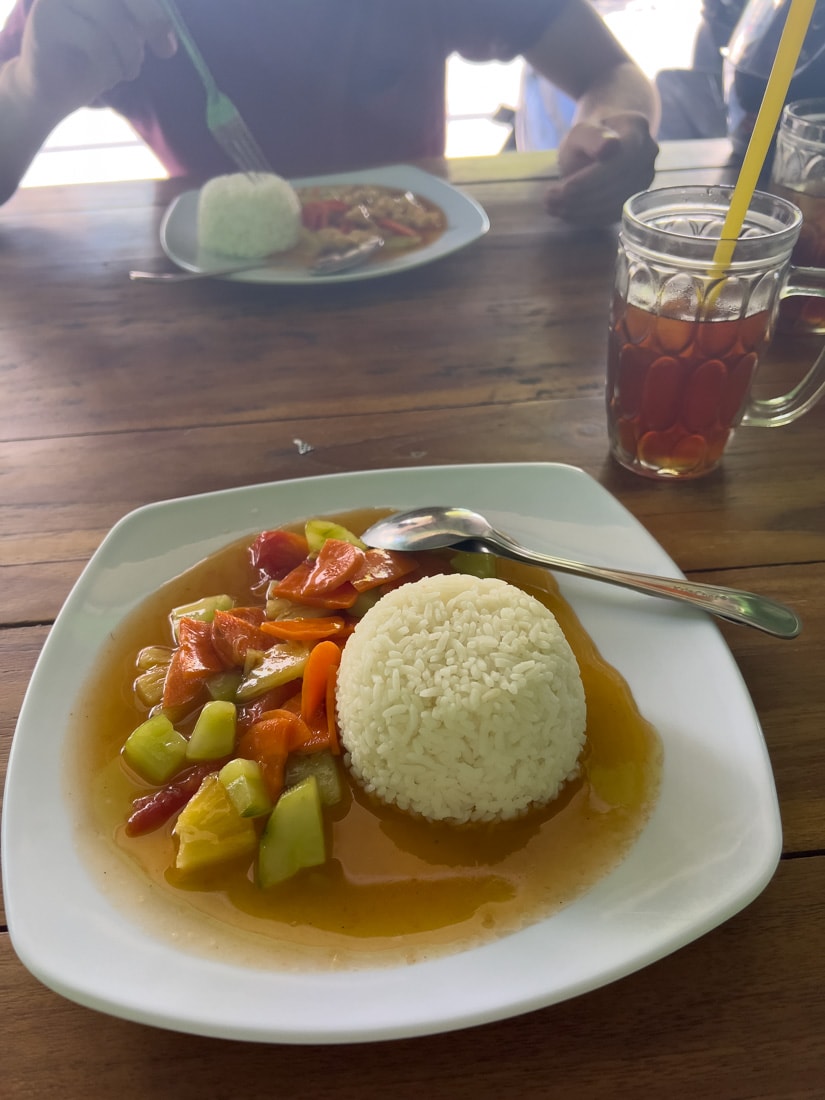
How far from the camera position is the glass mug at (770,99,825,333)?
146 cm

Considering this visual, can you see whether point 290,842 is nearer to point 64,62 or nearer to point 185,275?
point 185,275

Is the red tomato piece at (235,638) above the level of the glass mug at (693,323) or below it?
below

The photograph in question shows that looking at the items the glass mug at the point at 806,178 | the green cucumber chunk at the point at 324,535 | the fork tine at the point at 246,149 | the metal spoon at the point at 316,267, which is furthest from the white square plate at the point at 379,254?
the green cucumber chunk at the point at 324,535

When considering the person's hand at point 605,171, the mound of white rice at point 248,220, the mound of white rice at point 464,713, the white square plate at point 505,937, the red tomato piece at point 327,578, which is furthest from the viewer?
the person's hand at point 605,171

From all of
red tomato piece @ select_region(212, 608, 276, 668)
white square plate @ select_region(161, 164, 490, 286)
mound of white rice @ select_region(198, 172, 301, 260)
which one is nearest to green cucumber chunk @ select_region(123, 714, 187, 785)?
red tomato piece @ select_region(212, 608, 276, 668)

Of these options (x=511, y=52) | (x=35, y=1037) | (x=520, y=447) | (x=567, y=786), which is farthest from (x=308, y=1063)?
(x=511, y=52)

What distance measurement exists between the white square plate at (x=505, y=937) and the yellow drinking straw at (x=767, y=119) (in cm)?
44

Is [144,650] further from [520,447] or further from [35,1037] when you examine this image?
[520,447]

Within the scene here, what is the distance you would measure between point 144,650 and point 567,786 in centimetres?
58

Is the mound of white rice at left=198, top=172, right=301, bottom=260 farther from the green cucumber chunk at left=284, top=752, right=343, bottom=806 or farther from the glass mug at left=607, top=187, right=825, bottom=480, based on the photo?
the green cucumber chunk at left=284, top=752, right=343, bottom=806

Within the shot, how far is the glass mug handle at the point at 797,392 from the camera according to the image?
1.21 meters

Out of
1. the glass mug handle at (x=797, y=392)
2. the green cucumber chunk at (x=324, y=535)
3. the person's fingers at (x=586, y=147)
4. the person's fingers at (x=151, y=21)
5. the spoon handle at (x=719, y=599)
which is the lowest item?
the green cucumber chunk at (x=324, y=535)

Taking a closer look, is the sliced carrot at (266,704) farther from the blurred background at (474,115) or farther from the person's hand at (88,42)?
the blurred background at (474,115)

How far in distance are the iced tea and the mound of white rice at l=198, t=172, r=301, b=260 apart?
1051mm
